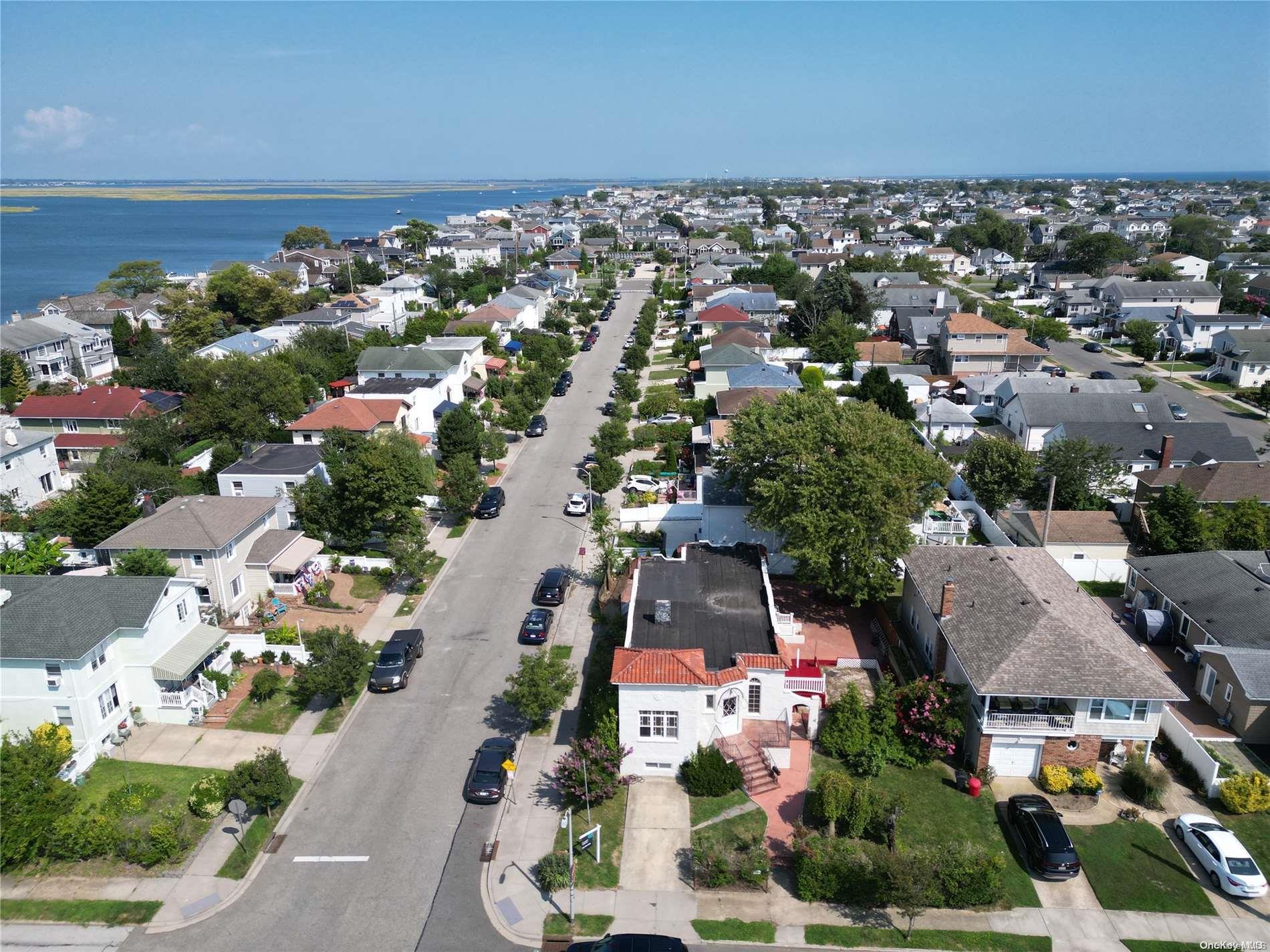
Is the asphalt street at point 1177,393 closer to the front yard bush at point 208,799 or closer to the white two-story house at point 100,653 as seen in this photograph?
the front yard bush at point 208,799

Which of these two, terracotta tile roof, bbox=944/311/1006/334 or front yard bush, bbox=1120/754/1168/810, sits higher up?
terracotta tile roof, bbox=944/311/1006/334

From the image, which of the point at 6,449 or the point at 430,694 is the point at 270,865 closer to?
the point at 430,694

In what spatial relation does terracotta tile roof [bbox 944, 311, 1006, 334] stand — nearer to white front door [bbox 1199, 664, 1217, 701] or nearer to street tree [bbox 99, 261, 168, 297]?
white front door [bbox 1199, 664, 1217, 701]

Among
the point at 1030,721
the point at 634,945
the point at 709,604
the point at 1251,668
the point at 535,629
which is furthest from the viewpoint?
the point at 535,629

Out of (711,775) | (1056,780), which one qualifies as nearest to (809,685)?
(711,775)

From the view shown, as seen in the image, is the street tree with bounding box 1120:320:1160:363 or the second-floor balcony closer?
the second-floor balcony

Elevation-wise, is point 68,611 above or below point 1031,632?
above

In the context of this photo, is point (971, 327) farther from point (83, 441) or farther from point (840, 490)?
point (83, 441)

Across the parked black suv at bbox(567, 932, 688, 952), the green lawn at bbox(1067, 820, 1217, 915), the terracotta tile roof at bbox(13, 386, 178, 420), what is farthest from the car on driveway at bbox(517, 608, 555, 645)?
the terracotta tile roof at bbox(13, 386, 178, 420)
